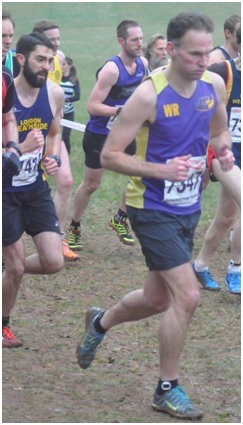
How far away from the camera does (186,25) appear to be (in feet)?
18.8

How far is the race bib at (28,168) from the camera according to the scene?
7184 millimetres

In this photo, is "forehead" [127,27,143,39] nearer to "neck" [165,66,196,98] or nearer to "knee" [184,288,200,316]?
"neck" [165,66,196,98]

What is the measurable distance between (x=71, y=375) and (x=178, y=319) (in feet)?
3.72

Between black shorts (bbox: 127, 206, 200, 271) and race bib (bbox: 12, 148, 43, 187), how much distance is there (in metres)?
1.39

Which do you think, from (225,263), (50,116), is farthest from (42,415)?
(225,263)

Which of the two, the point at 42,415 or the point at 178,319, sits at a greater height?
the point at 178,319

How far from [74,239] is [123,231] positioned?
0.50 metres

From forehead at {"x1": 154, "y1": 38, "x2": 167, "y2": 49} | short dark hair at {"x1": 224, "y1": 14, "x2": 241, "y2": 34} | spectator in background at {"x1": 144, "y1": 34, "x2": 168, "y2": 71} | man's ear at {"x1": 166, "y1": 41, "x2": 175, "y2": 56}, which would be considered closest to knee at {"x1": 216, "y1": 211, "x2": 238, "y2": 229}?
short dark hair at {"x1": 224, "y1": 14, "x2": 241, "y2": 34}

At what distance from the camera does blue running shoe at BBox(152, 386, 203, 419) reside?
228 inches

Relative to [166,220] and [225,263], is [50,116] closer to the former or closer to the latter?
[166,220]

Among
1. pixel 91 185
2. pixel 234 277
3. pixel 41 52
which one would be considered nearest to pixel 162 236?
pixel 41 52

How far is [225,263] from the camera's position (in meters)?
9.89

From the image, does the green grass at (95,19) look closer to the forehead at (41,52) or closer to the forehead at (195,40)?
the forehead at (41,52)

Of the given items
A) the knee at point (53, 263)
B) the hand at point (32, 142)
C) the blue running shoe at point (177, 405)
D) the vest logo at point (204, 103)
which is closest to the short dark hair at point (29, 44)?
the hand at point (32, 142)
